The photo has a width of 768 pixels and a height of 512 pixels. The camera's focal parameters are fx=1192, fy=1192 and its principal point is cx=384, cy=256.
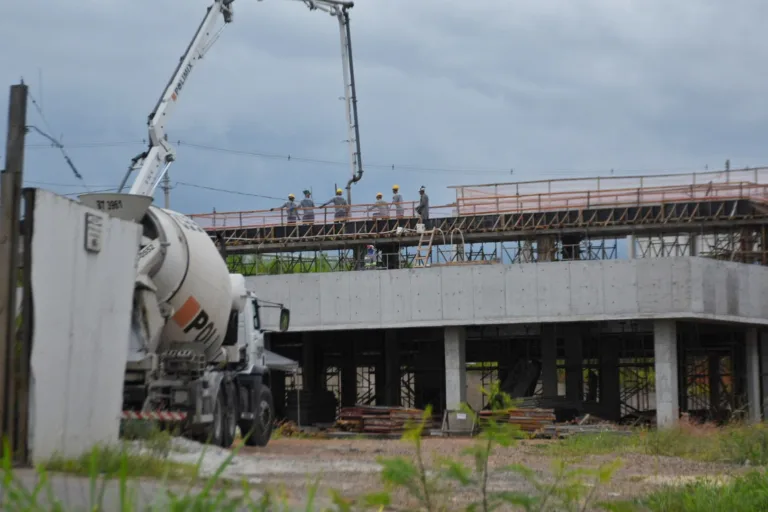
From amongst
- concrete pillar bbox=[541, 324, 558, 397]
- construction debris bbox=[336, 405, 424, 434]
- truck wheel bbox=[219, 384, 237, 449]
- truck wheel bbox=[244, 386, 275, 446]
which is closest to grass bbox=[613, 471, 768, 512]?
truck wheel bbox=[219, 384, 237, 449]

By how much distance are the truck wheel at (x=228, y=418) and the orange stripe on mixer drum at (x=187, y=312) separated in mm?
2302

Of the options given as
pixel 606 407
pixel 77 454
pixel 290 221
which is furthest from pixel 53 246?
pixel 290 221

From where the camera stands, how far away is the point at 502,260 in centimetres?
4828

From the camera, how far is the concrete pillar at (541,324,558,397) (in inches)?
1672

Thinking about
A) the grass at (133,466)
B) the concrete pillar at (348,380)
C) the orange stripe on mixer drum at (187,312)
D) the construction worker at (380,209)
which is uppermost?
the construction worker at (380,209)

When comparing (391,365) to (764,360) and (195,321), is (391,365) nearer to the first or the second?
(764,360)

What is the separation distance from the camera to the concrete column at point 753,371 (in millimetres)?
40294

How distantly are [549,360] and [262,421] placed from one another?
20.9m

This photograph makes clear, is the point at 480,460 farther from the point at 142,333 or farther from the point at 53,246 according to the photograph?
the point at 142,333

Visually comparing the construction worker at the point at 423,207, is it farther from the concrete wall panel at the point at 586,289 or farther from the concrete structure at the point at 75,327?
the concrete structure at the point at 75,327

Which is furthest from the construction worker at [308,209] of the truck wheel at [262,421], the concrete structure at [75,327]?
the concrete structure at [75,327]

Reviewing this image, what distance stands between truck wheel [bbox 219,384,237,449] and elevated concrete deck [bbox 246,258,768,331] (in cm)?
1674

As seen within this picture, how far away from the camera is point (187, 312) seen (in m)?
19.4

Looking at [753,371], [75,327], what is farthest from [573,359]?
[75,327]
